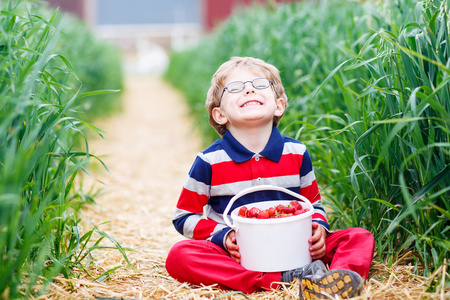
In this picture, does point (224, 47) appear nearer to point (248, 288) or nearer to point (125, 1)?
point (248, 288)

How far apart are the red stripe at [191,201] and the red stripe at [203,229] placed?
0.19ft

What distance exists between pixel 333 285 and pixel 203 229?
571mm

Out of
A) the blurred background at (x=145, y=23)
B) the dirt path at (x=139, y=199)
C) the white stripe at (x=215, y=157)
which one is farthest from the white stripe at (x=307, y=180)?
the blurred background at (x=145, y=23)

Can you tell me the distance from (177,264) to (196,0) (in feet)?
100

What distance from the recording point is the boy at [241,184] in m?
1.92

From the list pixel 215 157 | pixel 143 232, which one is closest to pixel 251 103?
pixel 215 157

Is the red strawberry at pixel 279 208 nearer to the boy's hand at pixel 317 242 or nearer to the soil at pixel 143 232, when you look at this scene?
the boy's hand at pixel 317 242

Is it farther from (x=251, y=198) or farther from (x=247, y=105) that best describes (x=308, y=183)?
(x=247, y=105)

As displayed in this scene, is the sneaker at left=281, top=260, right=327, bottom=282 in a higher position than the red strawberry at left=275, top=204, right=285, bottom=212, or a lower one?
lower

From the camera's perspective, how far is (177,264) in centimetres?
200

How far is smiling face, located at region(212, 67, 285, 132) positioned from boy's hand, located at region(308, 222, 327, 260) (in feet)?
1.46

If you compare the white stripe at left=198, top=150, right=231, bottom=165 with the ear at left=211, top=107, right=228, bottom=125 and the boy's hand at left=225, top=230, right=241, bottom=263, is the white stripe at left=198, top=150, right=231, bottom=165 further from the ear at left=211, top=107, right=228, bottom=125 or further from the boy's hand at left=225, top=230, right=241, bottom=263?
the boy's hand at left=225, top=230, right=241, bottom=263

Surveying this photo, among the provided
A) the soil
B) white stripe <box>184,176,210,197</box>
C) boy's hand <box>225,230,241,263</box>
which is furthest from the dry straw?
white stripe <box>184,176,210,197</box>

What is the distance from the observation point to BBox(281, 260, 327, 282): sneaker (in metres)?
1.87
